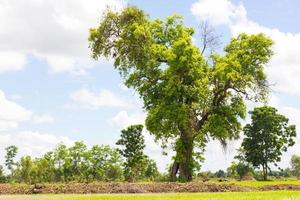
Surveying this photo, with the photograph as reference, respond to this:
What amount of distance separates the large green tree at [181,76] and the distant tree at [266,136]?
31.7 m

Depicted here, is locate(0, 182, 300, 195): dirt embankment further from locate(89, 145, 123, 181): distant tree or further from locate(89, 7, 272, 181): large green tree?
locate(89, 145, 123, 181): distant tree

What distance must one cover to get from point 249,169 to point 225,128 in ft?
173

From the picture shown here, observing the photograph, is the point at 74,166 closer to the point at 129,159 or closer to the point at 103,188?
the point at 129,159

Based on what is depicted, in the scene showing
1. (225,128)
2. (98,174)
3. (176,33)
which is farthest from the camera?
(98,174)

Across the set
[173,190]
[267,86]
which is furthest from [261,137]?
[173,190]

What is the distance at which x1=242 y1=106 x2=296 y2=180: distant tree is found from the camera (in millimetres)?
78062

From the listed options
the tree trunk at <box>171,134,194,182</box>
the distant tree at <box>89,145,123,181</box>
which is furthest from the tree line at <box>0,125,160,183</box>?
the tree trunk at <box>171,134,194,182</box>

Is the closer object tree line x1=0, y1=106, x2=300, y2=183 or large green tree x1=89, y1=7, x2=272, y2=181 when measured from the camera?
large green tree x1=89, y1=7, x2=272, y2=181

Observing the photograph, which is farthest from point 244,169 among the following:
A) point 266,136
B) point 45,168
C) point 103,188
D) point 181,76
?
point 103,188

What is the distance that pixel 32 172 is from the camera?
3784 inches

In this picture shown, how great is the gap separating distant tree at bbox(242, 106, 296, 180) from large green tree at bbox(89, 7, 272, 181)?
31.7m

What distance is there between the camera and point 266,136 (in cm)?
7850

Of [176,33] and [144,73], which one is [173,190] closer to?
[144,73]

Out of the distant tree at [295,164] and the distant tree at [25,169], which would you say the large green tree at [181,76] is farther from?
the distant tree at [295,164]
